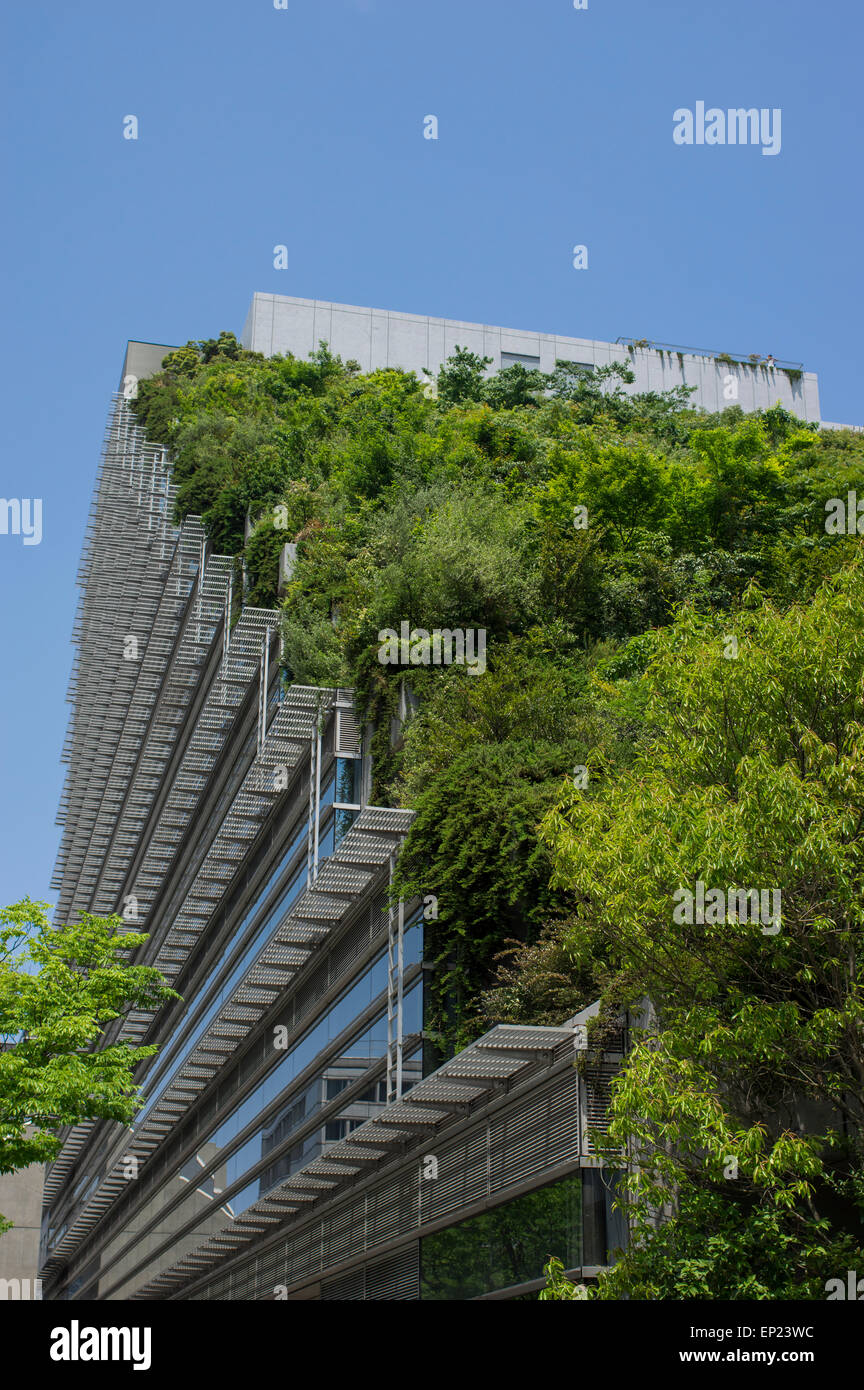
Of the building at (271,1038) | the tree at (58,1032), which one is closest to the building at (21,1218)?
the building at (271,1038)

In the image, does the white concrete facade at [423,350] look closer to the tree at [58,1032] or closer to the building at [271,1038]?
the building at [271,1038]

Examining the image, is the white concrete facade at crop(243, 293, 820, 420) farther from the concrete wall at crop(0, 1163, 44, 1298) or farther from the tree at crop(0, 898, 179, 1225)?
the tree at crop(0, 898, 179, 1225)

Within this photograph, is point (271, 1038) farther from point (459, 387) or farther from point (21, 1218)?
point (21, 1218)

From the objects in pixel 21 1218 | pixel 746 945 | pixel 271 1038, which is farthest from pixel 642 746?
pixel 21 1218

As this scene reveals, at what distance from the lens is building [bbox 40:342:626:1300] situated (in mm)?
18453

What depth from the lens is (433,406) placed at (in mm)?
43562

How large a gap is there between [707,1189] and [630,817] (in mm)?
3657

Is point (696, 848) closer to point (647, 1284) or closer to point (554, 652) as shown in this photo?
point (647, 1284)

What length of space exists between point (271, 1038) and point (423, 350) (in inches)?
1752

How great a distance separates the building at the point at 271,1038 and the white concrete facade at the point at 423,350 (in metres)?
7.92

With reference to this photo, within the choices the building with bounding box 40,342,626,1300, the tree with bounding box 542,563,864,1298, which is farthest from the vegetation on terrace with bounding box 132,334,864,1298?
the building with bounding box 40,342,626,1300

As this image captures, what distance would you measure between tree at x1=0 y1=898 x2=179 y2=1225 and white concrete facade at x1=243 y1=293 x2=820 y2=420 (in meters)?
50.1

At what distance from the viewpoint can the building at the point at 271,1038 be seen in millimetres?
18453
